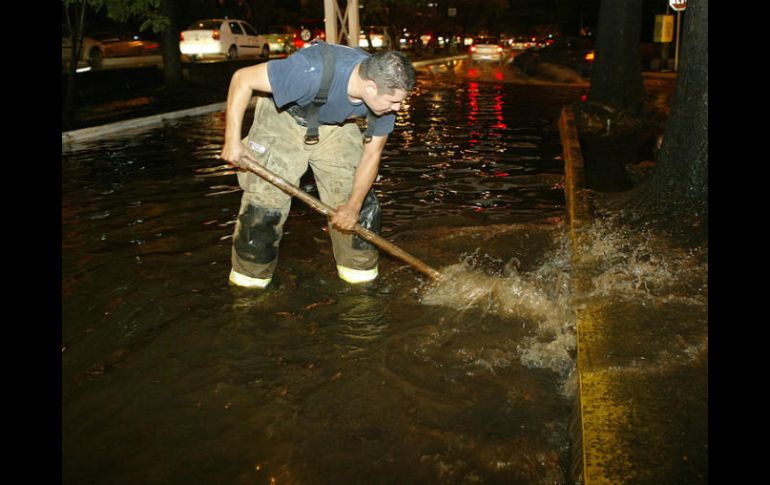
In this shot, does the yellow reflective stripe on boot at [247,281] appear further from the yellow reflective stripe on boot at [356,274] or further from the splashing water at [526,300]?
the splashing water at [526,300]

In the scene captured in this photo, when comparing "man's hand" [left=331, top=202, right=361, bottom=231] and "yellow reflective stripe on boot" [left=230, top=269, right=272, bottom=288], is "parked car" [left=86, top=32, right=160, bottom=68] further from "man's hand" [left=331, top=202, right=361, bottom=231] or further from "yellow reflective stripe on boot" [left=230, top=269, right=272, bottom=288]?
"man's hand" [left=331, top=202, right=361, bottom=231]

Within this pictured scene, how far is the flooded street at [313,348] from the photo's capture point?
284cm

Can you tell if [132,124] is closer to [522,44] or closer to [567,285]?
[567,285]

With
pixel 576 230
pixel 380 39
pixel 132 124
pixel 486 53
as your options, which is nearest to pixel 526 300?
pixel 576 230

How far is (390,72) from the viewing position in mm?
3457

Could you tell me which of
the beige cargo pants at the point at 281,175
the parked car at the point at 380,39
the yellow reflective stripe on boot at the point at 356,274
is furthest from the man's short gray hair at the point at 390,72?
the parked car at the point at 380,39

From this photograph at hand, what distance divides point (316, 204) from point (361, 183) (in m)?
0.32

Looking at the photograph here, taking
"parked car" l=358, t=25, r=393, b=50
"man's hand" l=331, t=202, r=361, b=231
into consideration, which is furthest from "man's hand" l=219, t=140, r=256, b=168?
"parked car" l=358, t=25, r=393, b=50

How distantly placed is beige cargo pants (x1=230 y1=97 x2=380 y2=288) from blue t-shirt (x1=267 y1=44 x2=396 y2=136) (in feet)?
1.42

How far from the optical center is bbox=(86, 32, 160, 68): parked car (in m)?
21.8

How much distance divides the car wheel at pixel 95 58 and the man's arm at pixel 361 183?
2010cm

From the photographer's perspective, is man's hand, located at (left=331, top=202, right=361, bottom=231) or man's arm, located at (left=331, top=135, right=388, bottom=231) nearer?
man's arm, located at (left=331, top=135, right=388, bottom=231)

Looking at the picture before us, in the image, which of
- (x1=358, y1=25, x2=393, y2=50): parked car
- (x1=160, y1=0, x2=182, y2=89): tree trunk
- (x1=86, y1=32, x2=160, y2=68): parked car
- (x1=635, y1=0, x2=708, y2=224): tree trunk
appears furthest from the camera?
(x1=358, y1=25, x2=393, y2=50): parked car
